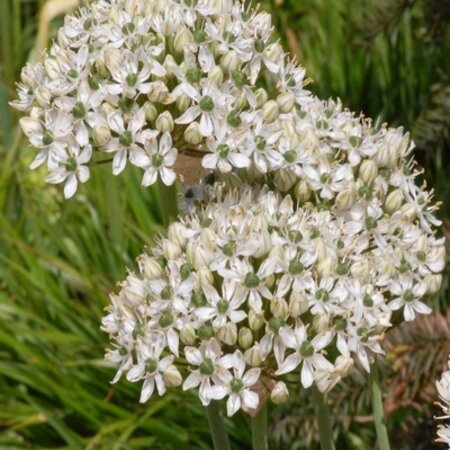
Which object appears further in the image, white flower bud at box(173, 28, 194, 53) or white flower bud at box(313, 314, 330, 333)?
white flower bud at box(173, 28, 194, 53)

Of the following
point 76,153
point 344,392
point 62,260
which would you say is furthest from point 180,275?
point 62,260

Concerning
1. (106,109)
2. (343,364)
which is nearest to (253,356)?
(343,364)

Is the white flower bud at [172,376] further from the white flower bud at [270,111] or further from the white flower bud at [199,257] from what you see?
the white flower bud at [270,111]

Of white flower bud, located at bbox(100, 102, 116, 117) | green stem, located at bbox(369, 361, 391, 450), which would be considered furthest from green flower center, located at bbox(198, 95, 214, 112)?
green stem, located at bbox(369, 361, 391, 450)

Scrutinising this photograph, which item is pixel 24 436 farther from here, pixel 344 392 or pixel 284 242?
pixel 284 242

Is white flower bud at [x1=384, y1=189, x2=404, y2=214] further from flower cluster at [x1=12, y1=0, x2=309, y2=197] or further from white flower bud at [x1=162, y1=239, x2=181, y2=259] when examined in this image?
white flower bud at [x1=162, y1=239, x2=181, y2=259]
